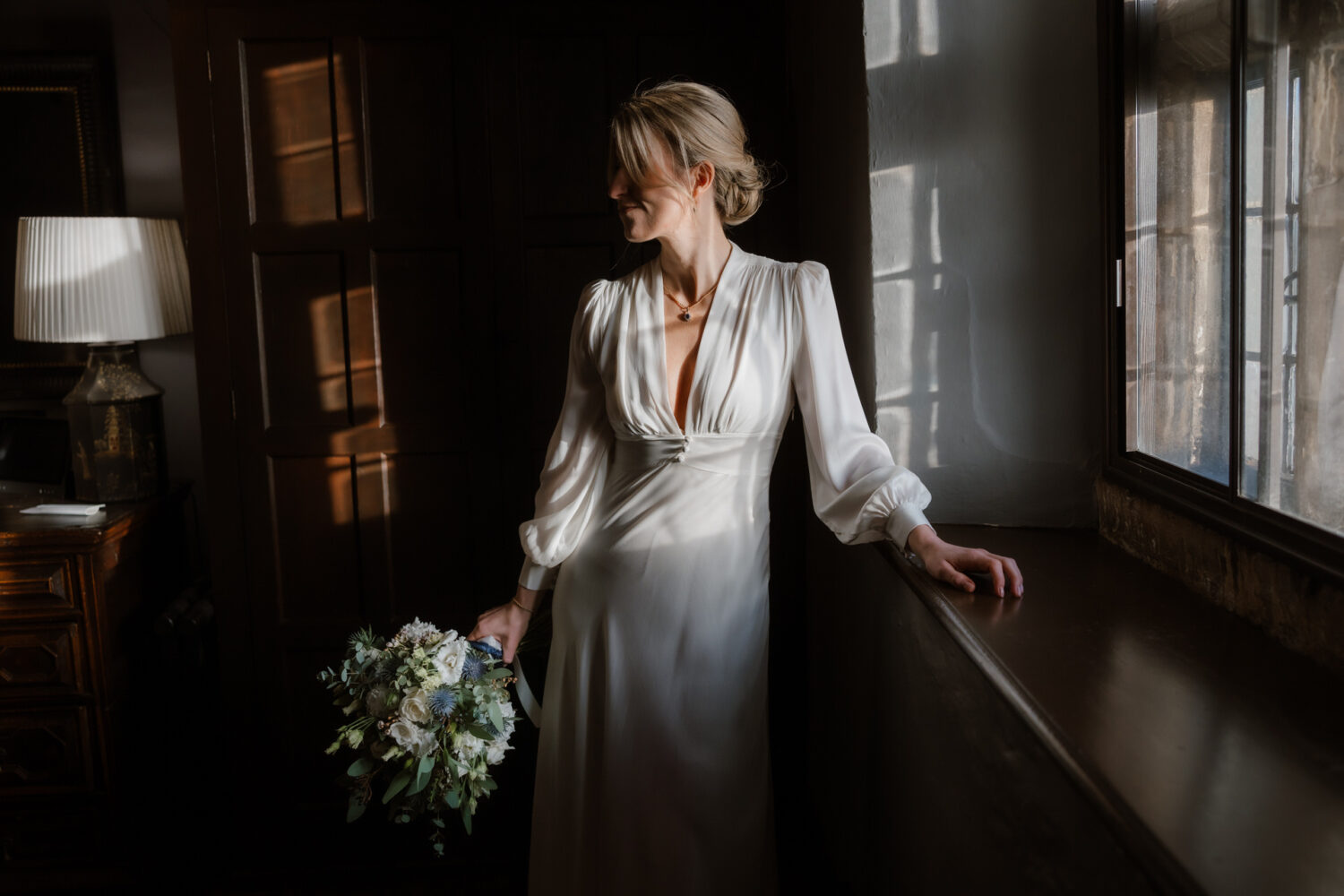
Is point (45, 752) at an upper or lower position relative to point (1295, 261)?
lower

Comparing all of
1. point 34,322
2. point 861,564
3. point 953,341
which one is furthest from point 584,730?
point 34,322

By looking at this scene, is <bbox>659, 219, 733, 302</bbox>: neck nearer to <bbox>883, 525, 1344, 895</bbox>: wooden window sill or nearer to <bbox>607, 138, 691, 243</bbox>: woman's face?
<bbox>607, 138, 691, 243</bbox>: woman's face

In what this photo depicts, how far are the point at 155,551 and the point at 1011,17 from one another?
2.65 metres

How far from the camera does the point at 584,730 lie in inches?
79.7

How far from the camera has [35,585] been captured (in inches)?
105

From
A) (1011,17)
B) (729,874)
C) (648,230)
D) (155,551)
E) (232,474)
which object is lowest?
(729,874)

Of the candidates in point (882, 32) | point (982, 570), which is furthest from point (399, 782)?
point (882, 32)

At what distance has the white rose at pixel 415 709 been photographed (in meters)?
1.71

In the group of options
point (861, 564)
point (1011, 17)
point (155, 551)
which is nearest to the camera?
point (1011, 17)

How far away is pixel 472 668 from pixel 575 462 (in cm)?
→ 45

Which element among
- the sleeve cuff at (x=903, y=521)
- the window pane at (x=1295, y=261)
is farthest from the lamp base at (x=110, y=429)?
the window pane at (x=1295, y=261)

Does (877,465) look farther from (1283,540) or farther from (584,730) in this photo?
(584,730)

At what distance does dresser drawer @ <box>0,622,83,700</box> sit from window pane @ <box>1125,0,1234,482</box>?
265cm

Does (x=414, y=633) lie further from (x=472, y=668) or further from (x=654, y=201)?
(x=654, y=201)
